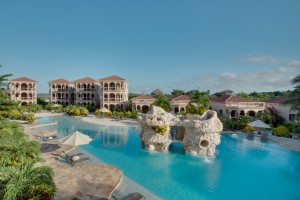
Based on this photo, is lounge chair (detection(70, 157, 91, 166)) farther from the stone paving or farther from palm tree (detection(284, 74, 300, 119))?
palm tree (detection(284, 74, 300, 119))

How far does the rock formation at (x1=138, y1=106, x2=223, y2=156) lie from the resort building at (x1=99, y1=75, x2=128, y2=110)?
33.8 meters

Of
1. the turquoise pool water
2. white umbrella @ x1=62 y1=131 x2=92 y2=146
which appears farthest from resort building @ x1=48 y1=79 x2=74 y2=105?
white umbrella @ x1=62 y1=131 x2=92 y2=146

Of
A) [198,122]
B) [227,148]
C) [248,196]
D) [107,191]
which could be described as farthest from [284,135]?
[107,191]

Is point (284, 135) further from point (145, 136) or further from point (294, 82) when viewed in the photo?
point (145, 136)

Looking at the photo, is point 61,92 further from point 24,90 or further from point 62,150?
point 62,150

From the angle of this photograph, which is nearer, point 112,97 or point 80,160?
point 80,160

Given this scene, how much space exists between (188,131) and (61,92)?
52.7m

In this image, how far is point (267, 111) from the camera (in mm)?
34406

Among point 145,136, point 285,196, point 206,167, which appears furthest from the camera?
point 145,136

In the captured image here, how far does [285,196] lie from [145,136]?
36.0ft

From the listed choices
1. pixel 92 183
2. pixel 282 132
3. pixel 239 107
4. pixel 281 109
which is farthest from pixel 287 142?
pixel 92 183

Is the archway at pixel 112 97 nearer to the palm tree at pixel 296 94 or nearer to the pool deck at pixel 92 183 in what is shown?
the pool deck at pixel 92 183

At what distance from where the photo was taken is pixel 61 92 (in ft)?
198

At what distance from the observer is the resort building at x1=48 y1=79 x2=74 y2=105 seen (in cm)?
6003
